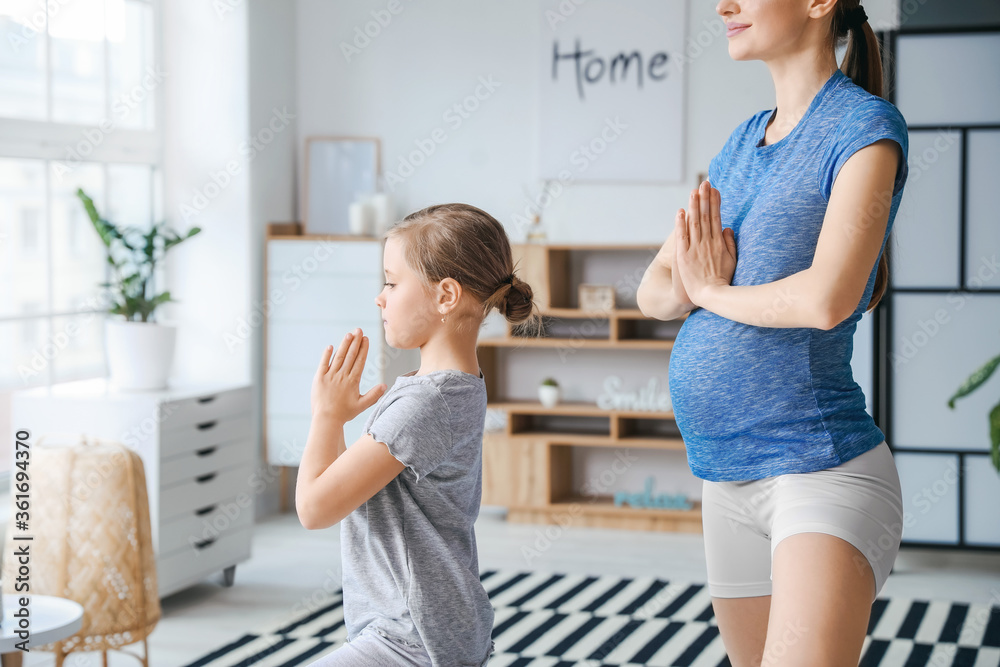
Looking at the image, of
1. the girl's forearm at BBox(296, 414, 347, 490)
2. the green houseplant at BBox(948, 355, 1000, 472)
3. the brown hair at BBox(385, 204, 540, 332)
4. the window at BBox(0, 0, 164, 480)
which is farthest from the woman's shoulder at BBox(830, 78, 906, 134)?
the window at BBox(0, 0, 164, 480)

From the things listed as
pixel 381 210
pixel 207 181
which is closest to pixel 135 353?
pixel 207 181

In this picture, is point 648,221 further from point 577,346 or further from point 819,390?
point 819,390

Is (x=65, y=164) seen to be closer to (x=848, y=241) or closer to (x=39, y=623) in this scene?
(x=39, y=623)

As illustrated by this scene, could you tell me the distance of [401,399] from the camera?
4.14ft

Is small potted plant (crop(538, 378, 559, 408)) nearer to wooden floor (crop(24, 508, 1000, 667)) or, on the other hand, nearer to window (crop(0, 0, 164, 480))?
wooden floor (crop(24, 508, 1000, 667))

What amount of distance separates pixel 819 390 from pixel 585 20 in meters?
3.85

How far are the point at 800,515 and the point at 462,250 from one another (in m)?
0.55

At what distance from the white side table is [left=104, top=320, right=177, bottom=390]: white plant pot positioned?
1.59m

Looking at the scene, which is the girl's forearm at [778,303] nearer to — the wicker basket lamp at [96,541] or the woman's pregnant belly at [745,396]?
the woman's pregnant belly at [745,396]

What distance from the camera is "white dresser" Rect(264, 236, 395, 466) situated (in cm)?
456

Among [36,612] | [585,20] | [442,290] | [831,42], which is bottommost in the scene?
[36,612]

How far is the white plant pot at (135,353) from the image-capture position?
3494 mm

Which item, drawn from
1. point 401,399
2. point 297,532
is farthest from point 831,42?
point 297,532

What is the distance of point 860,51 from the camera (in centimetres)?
125
